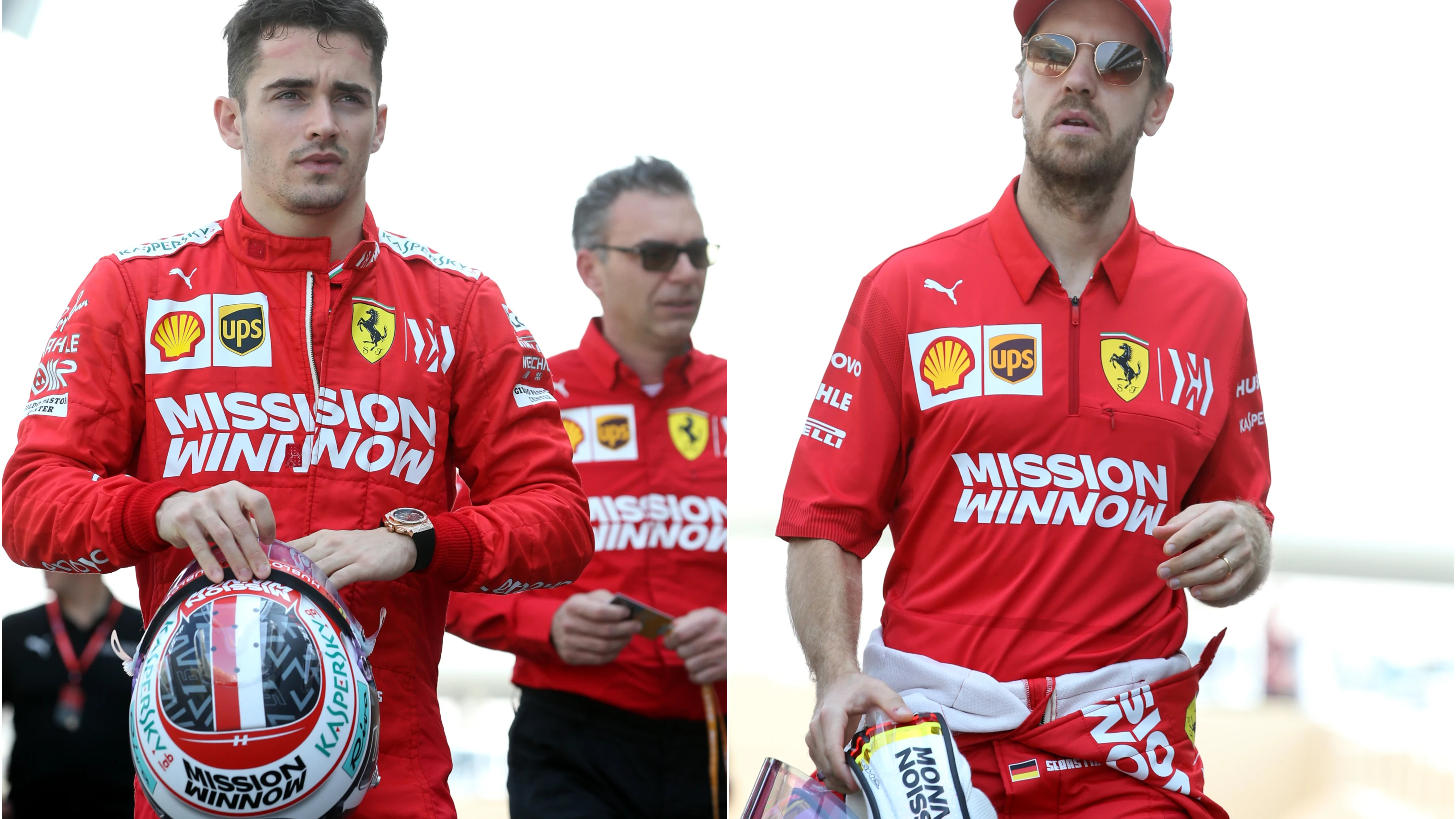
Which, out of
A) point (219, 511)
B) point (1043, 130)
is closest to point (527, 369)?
point (219, 511)

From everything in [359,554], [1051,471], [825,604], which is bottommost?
[825,604]

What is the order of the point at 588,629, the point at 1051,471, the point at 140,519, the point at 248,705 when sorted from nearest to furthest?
the point at 248,705 < the point at 140,519 < the point at 1051,471 < the point at 588,629

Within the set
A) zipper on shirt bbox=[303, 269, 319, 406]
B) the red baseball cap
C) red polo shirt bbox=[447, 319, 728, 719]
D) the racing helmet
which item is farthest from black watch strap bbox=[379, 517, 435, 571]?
the red baseball cap

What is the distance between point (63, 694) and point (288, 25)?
5.03ft

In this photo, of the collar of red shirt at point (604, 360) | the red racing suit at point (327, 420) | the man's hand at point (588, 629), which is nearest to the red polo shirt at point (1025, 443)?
the red racing suit at point (327, 420)

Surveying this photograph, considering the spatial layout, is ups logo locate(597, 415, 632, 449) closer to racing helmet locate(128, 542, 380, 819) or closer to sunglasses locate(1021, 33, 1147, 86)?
sunglasses locate(1021, 33, 1147, 86)

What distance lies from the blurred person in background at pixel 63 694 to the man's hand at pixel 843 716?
148 centimetres

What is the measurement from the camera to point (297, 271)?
8.00ft

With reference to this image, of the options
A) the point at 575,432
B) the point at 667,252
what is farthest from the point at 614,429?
the point at 667,252

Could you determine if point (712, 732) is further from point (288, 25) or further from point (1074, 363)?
point (288, 25)

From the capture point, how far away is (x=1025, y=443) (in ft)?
8.38

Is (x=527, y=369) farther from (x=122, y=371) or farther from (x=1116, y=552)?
(x=1116, y=552)

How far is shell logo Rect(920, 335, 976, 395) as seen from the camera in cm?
260

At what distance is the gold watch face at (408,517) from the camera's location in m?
2.27
